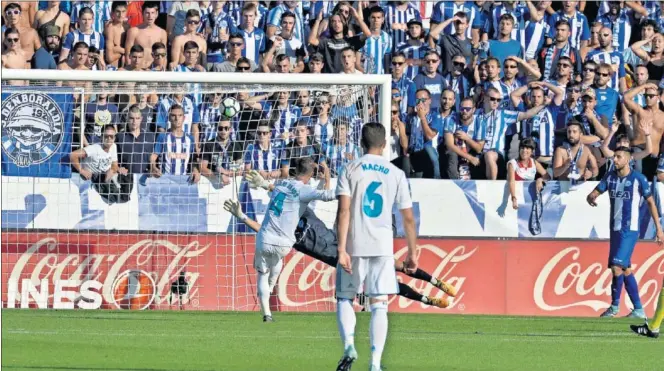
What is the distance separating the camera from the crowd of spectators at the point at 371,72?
17.6m

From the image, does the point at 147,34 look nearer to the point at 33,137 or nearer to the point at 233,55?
the point at 233,55

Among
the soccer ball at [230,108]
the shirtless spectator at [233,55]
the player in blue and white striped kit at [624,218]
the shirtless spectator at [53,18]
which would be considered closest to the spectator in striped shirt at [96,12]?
the shirtless spectator at [53,18]

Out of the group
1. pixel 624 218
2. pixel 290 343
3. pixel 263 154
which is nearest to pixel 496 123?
pixel 624 218

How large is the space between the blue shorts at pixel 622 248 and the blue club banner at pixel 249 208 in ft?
2.96

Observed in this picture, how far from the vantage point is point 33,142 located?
16906 millimetres

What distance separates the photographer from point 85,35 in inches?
757

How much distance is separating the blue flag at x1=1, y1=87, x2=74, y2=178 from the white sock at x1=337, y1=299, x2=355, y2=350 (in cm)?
854

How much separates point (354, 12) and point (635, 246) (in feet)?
18.6

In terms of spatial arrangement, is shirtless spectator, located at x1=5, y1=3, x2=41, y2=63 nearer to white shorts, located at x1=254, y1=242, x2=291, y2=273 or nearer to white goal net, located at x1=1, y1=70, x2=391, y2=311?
white goal net, located at x1=1, y1=70, x2=391, y2=311

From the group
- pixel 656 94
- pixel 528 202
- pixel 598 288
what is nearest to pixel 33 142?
pixel 528 202

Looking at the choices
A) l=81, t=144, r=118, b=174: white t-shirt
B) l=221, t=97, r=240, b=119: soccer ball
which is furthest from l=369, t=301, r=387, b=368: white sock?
l=221, t=97, r=240, b=119: soccer ball

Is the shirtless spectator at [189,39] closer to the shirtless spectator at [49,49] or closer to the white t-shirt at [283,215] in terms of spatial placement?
the shirtless spectator at [49,49]

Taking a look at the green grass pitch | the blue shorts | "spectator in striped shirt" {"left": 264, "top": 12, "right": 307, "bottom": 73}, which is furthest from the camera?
"spectator in striped shirt" {"left": 264, "top": 12, "right": 307, "bottom": 73}

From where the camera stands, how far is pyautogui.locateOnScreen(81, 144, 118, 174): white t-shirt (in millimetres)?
17062
